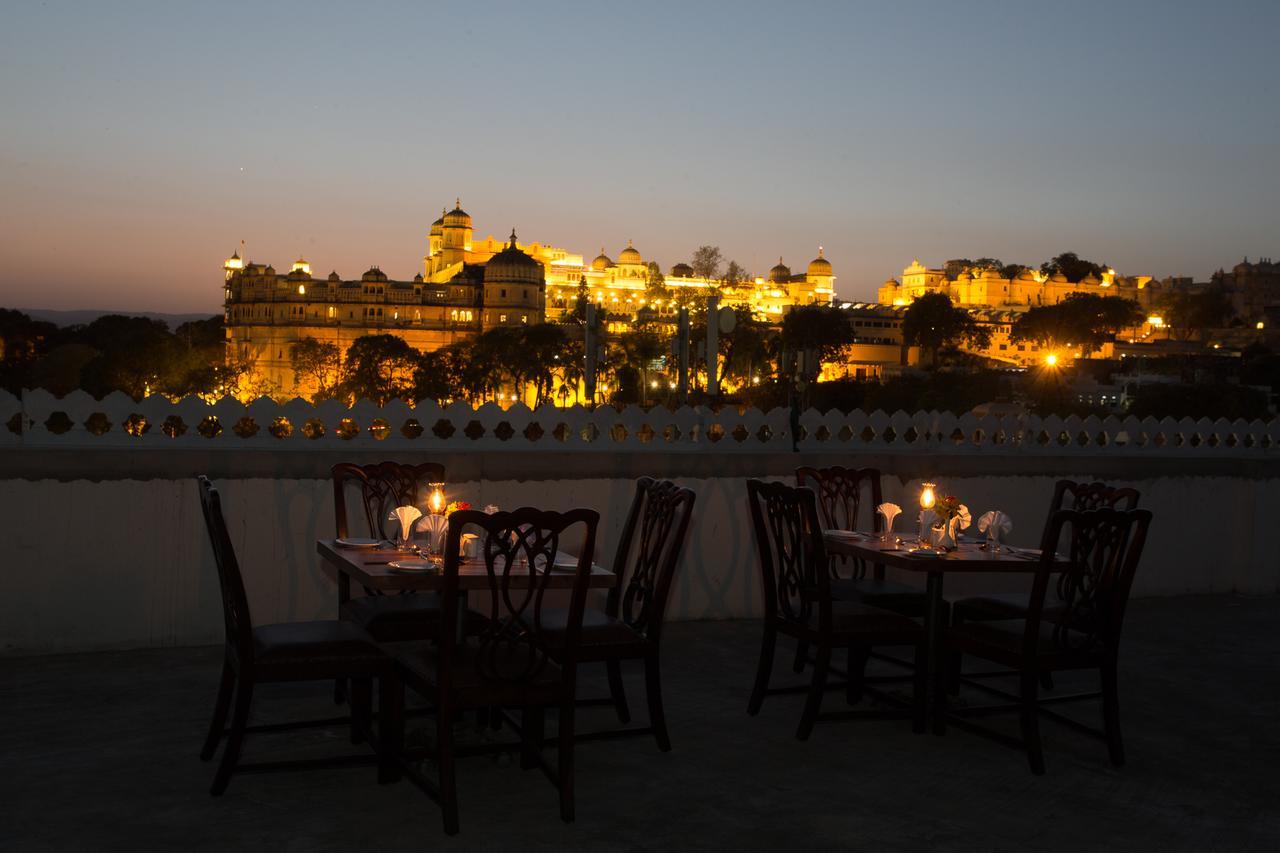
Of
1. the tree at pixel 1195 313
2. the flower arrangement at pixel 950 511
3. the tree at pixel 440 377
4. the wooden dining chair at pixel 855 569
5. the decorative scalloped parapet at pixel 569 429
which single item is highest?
the tree at pixel 1195 313

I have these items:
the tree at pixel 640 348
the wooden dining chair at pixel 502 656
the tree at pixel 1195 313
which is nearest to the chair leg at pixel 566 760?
the wooden dining chair at pixel 502 656

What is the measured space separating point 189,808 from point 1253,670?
5356 mm

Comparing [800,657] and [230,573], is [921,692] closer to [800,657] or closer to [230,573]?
[800,657]

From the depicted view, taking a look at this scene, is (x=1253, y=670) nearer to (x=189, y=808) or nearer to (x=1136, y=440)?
(x=1136, y=440)

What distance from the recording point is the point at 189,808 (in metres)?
3.87

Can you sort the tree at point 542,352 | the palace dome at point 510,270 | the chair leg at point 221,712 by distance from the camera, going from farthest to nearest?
the palace dome at point 510,270 → the tree at point 542,352 → the chair leg at point 221,712

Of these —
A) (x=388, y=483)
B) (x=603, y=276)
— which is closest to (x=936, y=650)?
(x=388, y=483)

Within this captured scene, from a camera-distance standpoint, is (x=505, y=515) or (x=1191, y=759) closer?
(x=505, y=515)

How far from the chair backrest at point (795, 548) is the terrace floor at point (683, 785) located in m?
0.50

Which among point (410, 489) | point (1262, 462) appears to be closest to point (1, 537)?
point (410, 489)

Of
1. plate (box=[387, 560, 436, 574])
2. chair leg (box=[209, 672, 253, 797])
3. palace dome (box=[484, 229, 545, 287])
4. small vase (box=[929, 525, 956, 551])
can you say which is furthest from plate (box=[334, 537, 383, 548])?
palace dome (box=[484, 229, 545, 287])

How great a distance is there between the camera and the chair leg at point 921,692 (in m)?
5.04

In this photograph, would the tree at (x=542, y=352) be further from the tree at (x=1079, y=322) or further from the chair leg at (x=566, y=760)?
the chair leg at (x=566, y=760)

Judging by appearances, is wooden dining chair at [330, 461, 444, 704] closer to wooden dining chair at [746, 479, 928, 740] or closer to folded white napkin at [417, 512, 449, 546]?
folded white napkin at [417, 512, 449, 546]
